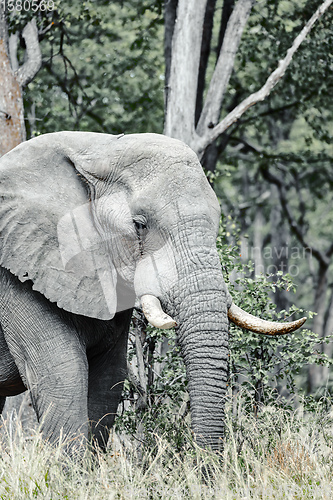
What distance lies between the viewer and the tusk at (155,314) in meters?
3.88

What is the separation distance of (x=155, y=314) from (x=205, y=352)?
38cm

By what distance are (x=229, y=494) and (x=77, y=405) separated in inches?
49.1

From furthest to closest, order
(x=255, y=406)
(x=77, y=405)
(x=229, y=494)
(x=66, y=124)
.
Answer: (x=66, y=124)
(x=255, y=406)
(x=77, y=405)
(x=229, y=494)

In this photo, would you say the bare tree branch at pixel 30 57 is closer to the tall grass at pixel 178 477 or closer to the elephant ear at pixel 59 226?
the elephant ear at pixel 59 226

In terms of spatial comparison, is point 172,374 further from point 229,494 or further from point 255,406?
point 229,494

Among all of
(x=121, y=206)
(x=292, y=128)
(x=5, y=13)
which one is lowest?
(x=292, y=128)

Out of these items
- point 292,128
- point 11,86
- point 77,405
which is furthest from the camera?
point 292,128

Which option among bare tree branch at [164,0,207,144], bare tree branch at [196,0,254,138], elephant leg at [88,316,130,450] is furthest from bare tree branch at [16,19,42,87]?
elephant leg at [88,316,130,450]

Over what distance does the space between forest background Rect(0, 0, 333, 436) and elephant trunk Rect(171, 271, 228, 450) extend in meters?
1.92

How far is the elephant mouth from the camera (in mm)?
3916

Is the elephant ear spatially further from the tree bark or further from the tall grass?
the tree bark

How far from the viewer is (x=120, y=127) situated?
1377 cm

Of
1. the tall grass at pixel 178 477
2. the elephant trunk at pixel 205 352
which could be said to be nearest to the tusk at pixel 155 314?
the elephant trunk at pixel 205 352

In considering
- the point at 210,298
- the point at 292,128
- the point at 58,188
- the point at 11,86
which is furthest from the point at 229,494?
the point at 292,128
